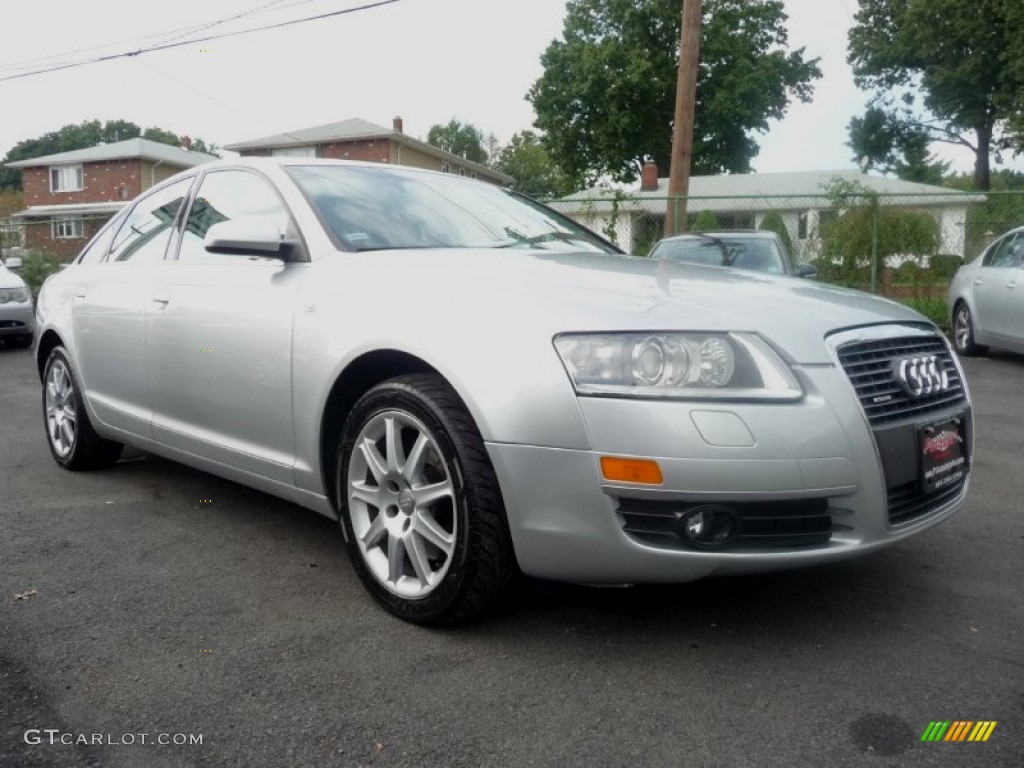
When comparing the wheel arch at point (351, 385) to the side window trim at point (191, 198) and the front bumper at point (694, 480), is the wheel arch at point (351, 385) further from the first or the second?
the side window trim at point (191, 198)

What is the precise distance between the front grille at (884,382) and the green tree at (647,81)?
39948 millimetres

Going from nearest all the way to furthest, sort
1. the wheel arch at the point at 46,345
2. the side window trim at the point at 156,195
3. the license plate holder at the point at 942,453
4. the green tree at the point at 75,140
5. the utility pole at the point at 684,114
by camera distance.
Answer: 1. the license plate holder at the point at 942,453
2. the side window trim at the point at 156,195
3. the wheel arch at the point at 46,345
4. the utility pole at the point at 684,114
5. the green tree at the point at 75,140

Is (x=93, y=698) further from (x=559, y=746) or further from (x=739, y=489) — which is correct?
(x=739, y=489)

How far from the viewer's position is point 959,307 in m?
10.6

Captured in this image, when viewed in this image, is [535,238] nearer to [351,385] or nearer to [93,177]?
[351,385]

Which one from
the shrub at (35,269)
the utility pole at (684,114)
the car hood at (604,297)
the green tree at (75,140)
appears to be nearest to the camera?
the car hood at (604,297)

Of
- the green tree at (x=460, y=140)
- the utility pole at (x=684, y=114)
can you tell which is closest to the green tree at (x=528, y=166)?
the green tree at (x=460, y=140)

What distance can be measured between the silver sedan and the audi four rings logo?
7162 millimetres

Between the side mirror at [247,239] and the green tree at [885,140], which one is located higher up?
the green tree at [885,140]

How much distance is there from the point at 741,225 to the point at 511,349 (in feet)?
76.4

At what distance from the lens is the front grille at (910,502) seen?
266 cm

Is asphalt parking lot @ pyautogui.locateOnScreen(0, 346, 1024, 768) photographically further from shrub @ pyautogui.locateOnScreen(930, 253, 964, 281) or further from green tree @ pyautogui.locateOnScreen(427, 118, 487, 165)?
green tree @ pyautogui.locateOnScreen(427, 118, 487, 165)

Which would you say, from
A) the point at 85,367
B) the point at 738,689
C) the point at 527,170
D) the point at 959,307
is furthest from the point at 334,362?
the point at 527,170

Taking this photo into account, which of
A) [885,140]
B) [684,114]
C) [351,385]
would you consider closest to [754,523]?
Result: [351,385]
